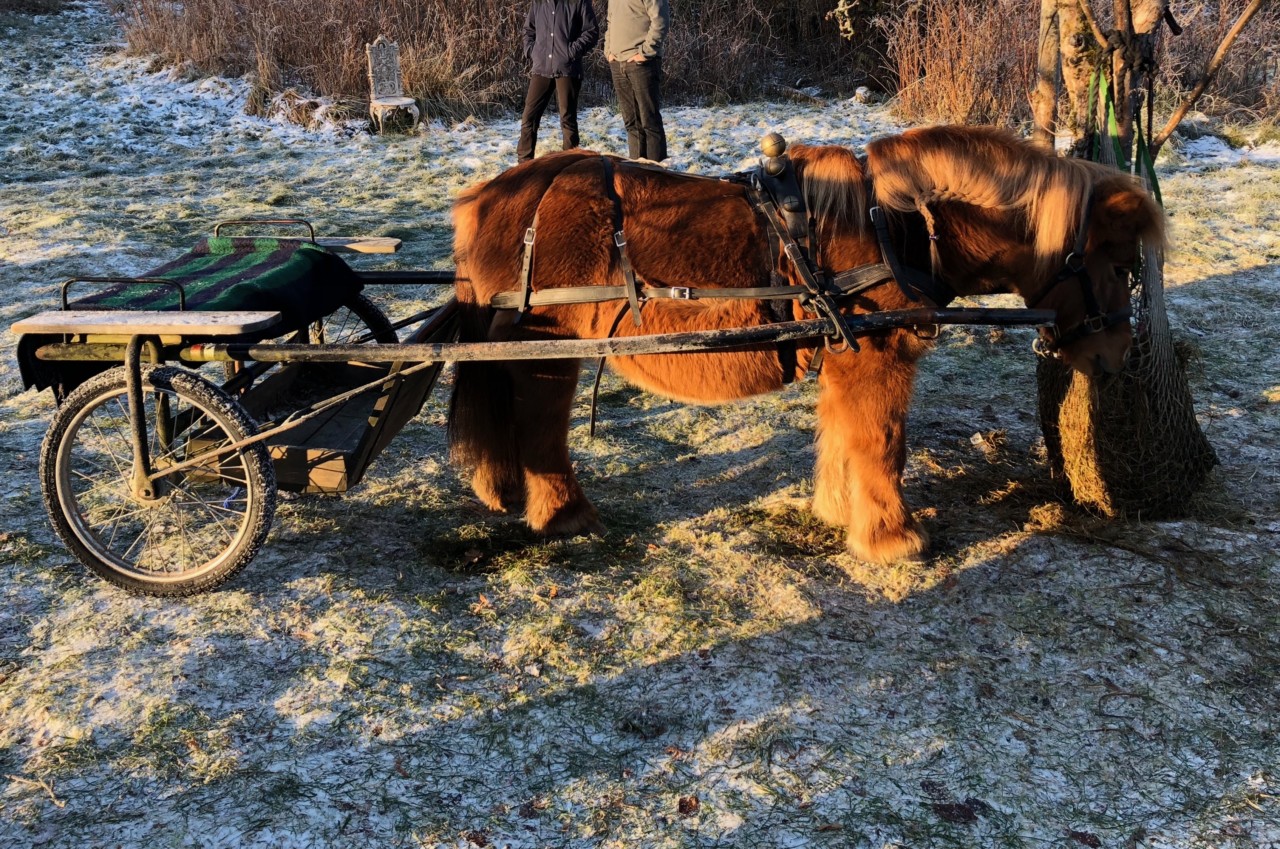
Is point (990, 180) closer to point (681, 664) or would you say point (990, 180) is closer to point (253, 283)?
point (681, 664)

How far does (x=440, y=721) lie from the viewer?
2953 millimetres

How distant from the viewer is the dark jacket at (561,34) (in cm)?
923

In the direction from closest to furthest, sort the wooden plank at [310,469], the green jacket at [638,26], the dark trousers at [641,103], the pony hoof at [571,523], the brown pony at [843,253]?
1. the brown pony at [843,253]
2. the wooden plank at [310,469]
3. the pony hoof at [571,523]
4. the green jacket at [638,26]
5. the dark trousers at [641,103]

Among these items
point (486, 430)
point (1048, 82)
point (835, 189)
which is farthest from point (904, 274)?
point (486, 430)

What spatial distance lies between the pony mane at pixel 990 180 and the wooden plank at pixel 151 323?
2309mm

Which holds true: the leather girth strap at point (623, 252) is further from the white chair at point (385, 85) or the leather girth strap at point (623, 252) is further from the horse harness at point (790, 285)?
the white chair at point (385, 85)

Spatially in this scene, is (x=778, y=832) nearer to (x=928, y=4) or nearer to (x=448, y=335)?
(x=448, y=335)

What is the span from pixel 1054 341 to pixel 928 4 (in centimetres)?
1061

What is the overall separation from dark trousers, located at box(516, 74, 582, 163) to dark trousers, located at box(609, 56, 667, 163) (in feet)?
1.81

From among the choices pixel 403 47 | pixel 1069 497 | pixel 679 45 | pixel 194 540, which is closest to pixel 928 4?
pixel 679 45

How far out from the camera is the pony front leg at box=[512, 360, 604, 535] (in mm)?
3799

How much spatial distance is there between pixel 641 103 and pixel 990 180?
6273mm

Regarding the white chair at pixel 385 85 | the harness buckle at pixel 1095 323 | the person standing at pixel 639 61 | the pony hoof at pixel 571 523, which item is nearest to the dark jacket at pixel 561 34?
the person standing at pixel 639 61

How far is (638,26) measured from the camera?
8.70m
